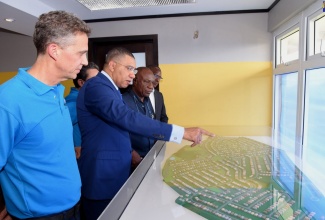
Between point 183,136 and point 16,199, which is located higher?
point 183,136

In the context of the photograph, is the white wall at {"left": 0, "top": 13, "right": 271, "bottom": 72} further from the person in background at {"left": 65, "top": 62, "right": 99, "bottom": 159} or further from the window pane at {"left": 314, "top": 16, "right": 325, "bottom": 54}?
the person in background at {"left": 65, "top": 62, "right": 99, "bottom": 159}

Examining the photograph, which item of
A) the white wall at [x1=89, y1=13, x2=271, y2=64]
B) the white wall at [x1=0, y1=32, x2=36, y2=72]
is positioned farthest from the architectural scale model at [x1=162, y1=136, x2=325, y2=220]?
the white wall at [x1=0, y1=32, x2=36, y2=72]

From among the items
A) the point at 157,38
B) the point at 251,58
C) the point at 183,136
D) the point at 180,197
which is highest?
the point at 157,38

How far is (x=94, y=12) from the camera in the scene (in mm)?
3584

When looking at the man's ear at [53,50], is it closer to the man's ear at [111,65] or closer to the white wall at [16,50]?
the man's ear at [111,65]

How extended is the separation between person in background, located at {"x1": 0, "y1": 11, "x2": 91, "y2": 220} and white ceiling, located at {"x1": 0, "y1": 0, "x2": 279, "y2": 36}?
186 centimetres

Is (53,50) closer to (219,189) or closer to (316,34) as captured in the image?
(219,189)

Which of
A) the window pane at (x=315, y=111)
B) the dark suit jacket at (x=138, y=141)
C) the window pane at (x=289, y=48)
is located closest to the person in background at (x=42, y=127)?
the dark suit jacket at (x=138, y=141)

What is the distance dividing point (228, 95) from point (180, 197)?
113 inches

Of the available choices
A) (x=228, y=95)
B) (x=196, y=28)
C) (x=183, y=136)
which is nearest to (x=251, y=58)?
(x=228, y=95)

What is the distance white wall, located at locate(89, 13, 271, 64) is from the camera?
3729 millimetres

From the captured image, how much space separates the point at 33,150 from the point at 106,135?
57cm

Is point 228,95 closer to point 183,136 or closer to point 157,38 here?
point 157,38

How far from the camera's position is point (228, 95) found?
385 cm
